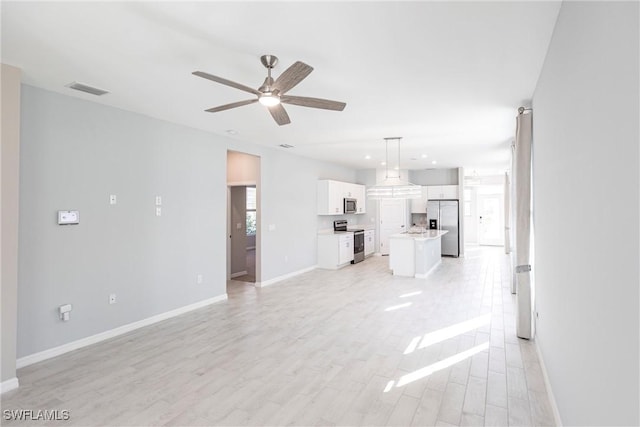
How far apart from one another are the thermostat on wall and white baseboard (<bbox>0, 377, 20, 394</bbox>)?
148cm

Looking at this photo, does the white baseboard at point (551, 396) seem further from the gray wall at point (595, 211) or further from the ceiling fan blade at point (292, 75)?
the ceiling fan blade at point (292, 75)

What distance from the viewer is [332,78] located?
315 centimetres

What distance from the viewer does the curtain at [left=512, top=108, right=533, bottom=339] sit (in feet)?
12.2

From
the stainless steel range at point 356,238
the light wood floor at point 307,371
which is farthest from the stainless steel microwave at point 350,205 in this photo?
the light wood floor at point 307,371

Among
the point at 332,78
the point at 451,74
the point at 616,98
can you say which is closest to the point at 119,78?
the point at 332,78

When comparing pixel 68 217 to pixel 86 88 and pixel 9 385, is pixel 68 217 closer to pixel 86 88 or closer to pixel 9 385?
pixel 86 88

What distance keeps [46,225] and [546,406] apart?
476 cm

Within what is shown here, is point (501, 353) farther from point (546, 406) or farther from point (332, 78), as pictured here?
point (332, 78)

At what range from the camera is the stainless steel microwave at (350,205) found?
8.98 m

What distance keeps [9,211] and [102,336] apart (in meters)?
1.77

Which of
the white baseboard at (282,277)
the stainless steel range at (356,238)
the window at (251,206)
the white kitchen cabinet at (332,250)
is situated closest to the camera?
the white baseboard at (282,277)

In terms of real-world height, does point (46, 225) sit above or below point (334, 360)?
above

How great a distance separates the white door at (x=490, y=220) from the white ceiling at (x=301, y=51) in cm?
910

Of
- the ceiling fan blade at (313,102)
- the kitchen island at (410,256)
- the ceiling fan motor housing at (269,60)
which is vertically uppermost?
the ceiling fan motor housing at (269,60)
